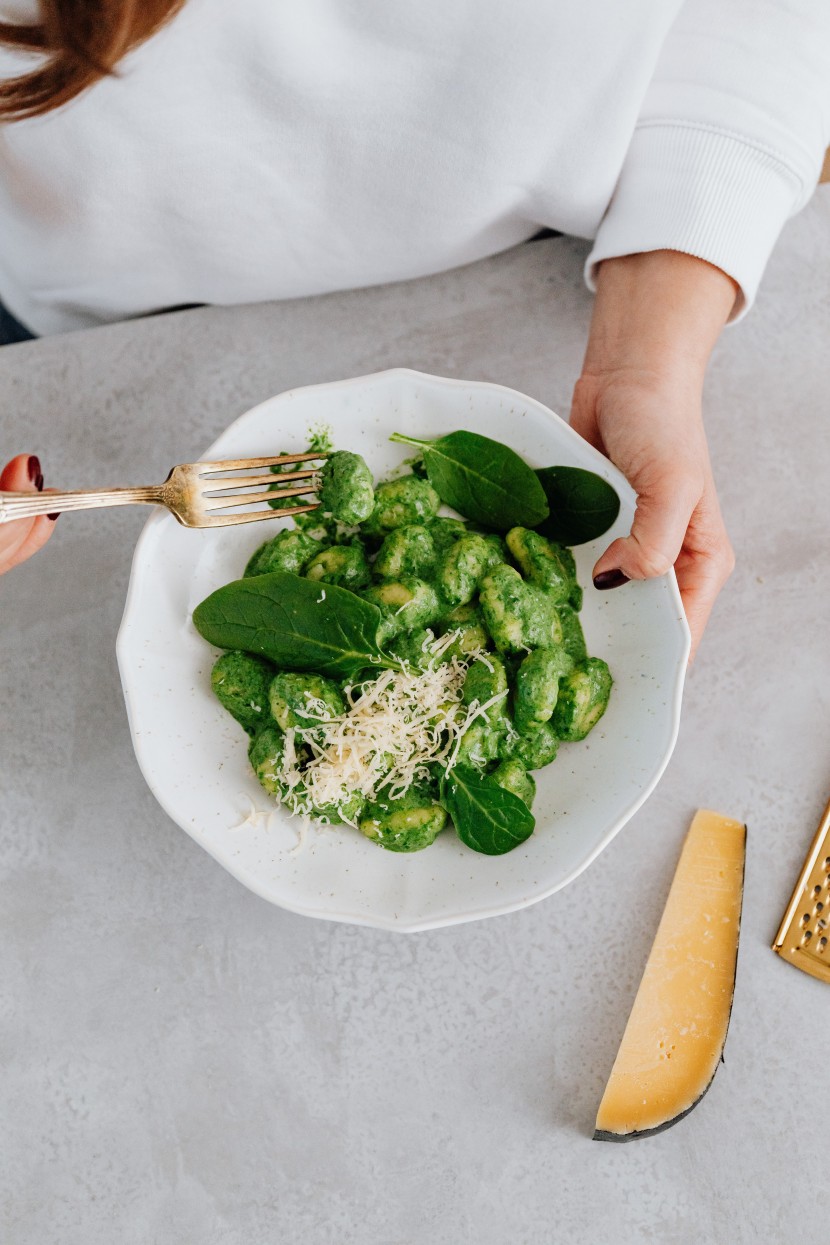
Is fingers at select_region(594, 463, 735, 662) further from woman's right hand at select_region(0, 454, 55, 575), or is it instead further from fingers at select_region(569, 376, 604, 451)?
woman's right hand at select_region(0, 454, 55, 575)

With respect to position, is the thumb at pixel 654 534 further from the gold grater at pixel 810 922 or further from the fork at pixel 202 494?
the gold grater at pixel 810 922

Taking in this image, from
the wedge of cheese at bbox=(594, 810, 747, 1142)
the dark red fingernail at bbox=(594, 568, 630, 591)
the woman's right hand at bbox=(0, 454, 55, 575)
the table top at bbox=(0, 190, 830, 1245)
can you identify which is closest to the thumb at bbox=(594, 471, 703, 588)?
the dark red fingernail at bbox=(594, 568, 630, 591)

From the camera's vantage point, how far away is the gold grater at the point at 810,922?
1371mm

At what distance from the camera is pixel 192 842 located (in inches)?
53.1

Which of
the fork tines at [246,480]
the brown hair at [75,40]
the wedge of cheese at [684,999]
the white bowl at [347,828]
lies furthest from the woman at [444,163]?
the wedge of cheese at [684,999]

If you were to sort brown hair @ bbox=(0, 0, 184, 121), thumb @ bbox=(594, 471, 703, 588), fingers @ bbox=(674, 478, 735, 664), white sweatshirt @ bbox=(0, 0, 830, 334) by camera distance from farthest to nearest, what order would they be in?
1. fingers @ bbox=(674, 478, 735, 664)
2. thumb @ bbox=(594, 471, 703, 588)
3. white sweatshirt @ bbox=(0, 0, 830, 334)
4. brown hair @ bbox=(0, 0, 184, 121)

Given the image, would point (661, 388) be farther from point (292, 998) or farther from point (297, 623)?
point (292, 998)

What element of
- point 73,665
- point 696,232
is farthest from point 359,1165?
point 696,232

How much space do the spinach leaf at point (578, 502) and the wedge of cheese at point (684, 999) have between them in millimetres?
500

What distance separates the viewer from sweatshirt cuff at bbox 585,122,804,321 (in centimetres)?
124

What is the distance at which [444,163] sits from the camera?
1186 millimetres

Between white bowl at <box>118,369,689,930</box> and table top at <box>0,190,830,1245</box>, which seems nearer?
white bowl at <box>118,369,689,930</box>

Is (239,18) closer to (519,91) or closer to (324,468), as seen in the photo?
(519,91)

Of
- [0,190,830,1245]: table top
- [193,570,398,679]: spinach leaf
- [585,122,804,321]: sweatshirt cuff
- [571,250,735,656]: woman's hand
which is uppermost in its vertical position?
[585,122,804,321]: sweatshirt cuff
